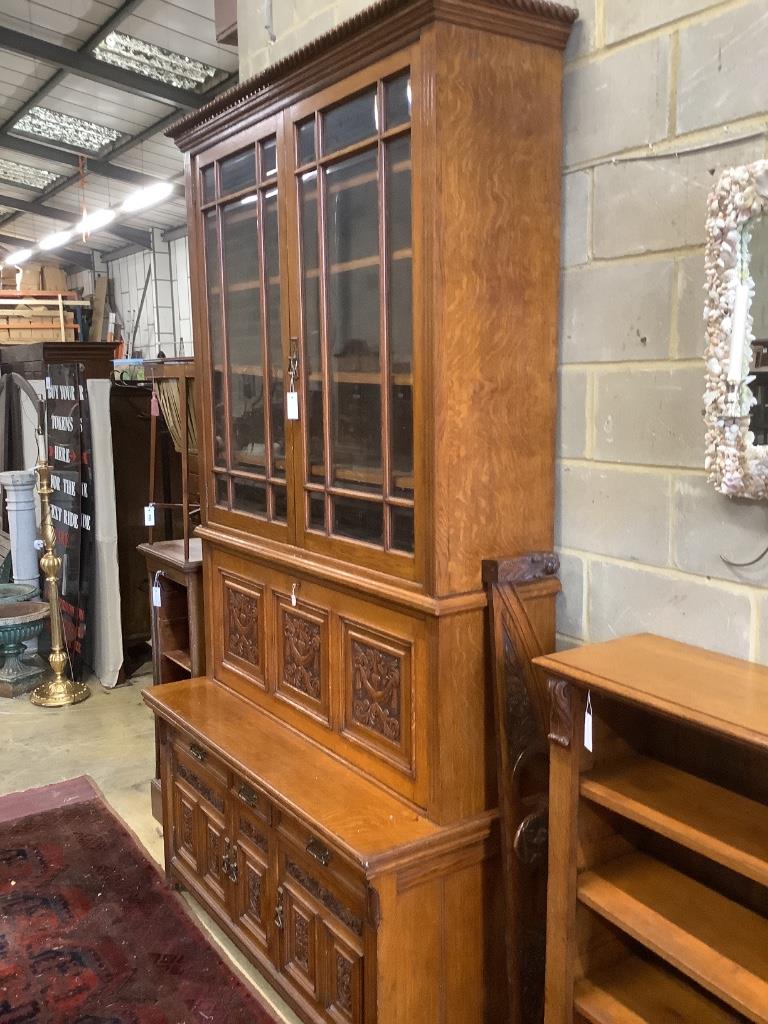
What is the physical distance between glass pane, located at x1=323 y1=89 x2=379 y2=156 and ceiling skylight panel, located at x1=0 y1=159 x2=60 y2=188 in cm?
784

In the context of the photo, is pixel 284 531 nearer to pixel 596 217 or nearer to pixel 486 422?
pixel 486 422

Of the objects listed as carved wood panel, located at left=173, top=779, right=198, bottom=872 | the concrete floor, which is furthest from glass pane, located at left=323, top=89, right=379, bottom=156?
the concrete floor

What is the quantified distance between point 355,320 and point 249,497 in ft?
2.20

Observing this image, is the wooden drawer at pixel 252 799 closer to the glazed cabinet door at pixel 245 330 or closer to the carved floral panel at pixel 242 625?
the carved floral panel at pixel 242 625

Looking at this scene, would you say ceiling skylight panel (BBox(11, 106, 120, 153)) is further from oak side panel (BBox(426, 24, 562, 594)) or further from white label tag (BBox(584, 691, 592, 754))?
white label tag (BBox(584, 691, 592, 754))

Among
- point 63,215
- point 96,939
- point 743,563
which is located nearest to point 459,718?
point 743,563

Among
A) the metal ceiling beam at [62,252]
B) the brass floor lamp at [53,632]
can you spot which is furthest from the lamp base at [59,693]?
the metal ceiling beam at [62,252]

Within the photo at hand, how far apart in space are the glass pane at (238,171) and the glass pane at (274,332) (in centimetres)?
11

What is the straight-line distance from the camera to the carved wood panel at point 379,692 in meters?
1.80

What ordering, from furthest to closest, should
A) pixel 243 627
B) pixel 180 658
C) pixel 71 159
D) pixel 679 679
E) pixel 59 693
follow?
pixel 71 159
pixel 59 693
pixel 180 658
pixel 243 627
pixel 679 679

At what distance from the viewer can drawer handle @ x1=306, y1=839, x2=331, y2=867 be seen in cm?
186

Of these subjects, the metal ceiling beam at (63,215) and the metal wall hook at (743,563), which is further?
the metal ceiling beam at (63,215)

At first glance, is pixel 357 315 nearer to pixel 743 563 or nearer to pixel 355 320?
pixel 355 320

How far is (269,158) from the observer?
204 cm
